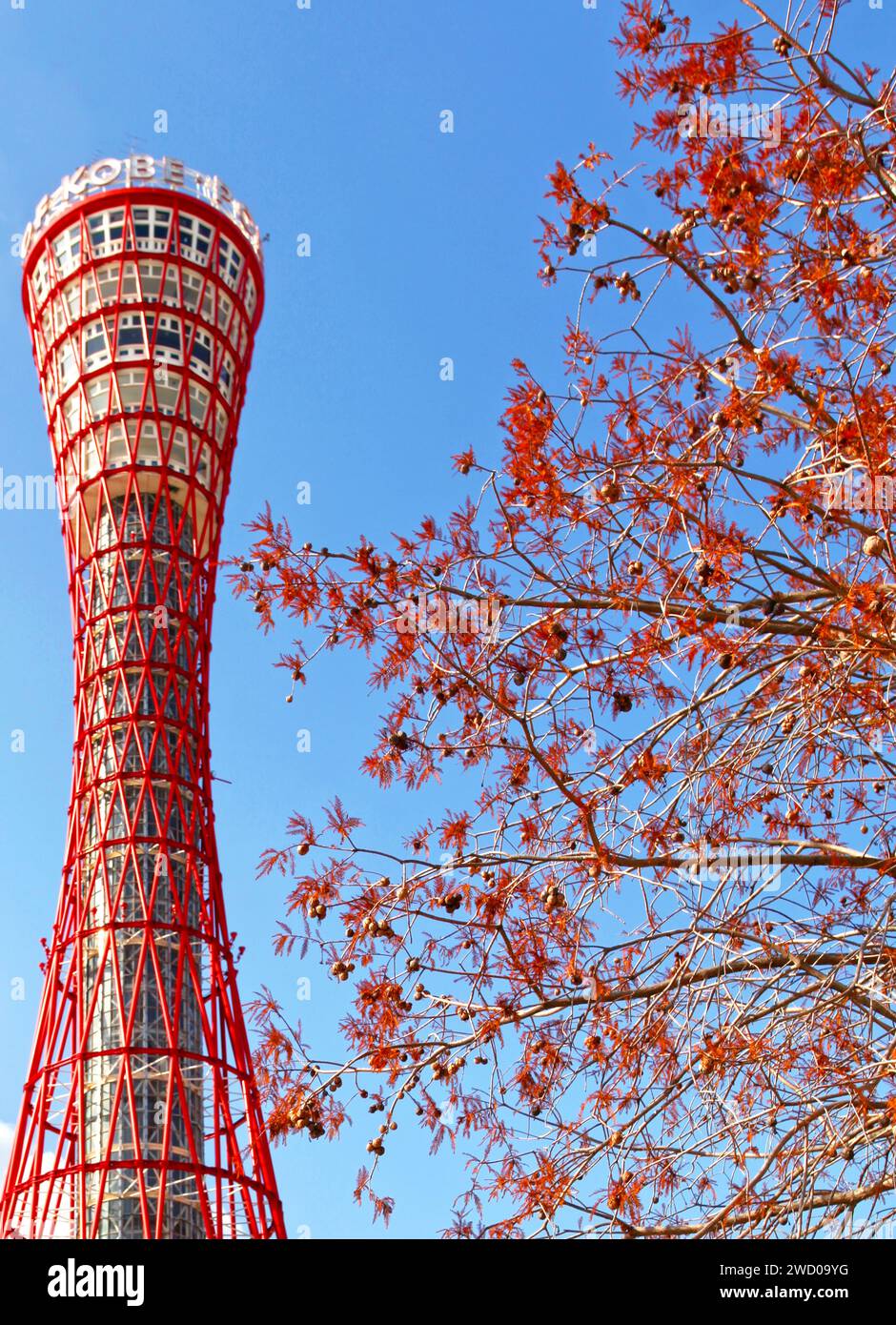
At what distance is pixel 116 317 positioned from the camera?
37.5m

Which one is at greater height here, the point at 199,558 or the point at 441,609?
the point at 199,558

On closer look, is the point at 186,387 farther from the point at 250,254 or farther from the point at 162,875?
the point at 162,875

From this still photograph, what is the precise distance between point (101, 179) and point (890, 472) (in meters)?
36.8

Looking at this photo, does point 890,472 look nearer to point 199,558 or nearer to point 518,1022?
point 518,1022

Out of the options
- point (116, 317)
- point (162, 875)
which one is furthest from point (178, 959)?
point (116, 317)

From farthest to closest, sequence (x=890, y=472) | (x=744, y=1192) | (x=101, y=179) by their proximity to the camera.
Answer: (x=101, y=179) → (x=890, y=472) → (x=744, y=1192)

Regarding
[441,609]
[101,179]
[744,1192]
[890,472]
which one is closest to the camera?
[744,1192]

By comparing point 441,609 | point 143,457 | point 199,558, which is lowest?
point 441,609

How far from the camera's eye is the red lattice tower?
33688 millimetres

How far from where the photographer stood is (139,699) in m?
35.9

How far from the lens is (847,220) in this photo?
859cm

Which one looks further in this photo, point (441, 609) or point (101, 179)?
point (101, 179)

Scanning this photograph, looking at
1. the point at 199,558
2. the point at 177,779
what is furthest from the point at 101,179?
the point at 177,779

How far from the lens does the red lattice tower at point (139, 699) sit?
111 feet
